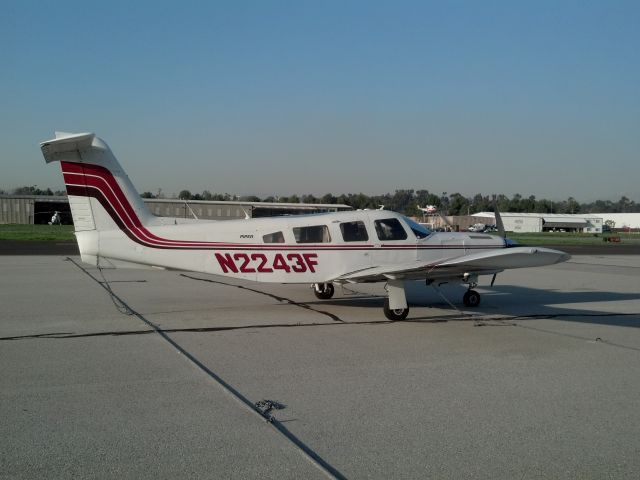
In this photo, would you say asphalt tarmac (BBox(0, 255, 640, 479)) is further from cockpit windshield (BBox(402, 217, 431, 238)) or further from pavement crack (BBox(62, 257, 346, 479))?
cockpit windshield (BBox(402, 217, 431, 238))

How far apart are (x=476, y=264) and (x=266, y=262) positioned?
4.24 metres

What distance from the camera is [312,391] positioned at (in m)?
6.36

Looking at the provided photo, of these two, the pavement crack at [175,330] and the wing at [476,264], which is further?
the wing at [476,264]

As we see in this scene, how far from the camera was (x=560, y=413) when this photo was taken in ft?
18.9

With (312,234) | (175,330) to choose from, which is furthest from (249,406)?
(312,234)

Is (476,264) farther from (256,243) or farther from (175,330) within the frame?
(175,330)

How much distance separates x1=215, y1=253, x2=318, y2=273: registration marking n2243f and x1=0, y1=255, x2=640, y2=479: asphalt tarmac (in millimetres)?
953

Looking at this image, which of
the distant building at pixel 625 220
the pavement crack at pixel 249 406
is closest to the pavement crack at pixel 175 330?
the pavement crack at pixel 249 406

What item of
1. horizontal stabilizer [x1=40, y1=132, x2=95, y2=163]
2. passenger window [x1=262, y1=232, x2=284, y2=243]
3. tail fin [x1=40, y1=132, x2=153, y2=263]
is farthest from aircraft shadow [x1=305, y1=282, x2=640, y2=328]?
horizontal stabilizer [x1=40, y1=132, x2=95, y2=163]

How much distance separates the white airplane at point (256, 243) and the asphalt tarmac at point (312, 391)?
95 cm

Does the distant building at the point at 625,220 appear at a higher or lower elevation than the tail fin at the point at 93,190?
lower

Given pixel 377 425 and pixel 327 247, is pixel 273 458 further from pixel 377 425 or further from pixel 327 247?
pixel 327 247

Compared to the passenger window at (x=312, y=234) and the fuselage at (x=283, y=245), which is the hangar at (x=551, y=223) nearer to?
the fuselage at (x=283, y=245)

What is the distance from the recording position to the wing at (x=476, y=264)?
35.6 ft
